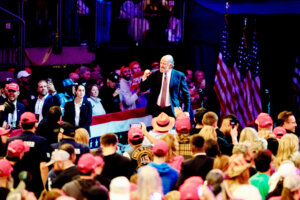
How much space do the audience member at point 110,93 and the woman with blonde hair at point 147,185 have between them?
6752 mm

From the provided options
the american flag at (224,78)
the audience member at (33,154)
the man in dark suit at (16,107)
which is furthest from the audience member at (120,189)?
the american flag at (224,78)

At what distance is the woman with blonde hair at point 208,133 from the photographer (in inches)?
354

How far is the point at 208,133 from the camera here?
29.7 ft

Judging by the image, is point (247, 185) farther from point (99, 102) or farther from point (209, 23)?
point (209, 23)

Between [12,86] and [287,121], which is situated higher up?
[12,86]

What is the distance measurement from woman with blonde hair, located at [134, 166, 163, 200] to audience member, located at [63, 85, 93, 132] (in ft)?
16.5

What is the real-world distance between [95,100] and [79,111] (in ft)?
4.11

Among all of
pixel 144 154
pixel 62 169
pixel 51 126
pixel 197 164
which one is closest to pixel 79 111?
pixel 51 126

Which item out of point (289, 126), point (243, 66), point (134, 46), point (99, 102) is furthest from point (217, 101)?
point (289, 126)

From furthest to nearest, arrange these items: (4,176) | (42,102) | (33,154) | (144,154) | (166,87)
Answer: (166,87)
(42,102)
(144,154)
(33,154)
(4,176)

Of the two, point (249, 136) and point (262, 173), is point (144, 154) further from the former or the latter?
point (262, 173)

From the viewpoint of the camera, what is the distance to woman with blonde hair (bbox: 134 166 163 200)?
6645 mm

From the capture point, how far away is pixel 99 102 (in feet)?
43.1

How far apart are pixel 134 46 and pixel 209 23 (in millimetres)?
1874
